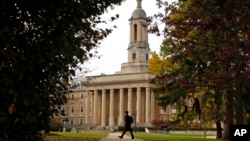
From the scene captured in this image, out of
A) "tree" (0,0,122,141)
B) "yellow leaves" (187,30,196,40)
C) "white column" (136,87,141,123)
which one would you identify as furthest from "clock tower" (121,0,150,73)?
"tree" (0,0,122,141)

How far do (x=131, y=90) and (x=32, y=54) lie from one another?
96971 millimetres

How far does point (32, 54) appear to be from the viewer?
29.4 ft

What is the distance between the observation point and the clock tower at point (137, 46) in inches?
4284

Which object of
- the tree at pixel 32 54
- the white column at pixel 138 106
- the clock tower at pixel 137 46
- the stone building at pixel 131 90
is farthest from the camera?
the clock tower at pixel 137 46

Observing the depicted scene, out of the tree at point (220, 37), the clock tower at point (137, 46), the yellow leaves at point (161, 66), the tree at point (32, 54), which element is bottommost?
the tree at point (32, 54)

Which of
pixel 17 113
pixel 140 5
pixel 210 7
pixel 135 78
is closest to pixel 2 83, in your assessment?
pixel 17 113

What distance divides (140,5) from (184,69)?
85867mm

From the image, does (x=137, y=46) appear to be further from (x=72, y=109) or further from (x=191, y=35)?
(x=191, y=35)

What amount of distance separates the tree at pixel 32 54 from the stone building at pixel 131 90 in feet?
305

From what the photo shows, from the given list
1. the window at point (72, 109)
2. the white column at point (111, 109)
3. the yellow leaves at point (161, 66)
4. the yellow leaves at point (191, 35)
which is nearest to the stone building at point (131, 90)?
the white column at point (111, 109)

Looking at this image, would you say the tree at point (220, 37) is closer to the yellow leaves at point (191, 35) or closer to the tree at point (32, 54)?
the yellow leaves at point (191, 35)

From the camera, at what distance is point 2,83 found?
27.8 ft

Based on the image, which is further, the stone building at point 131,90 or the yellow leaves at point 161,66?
the stone building at point 131,90

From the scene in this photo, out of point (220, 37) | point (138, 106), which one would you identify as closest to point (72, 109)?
point (138, 106)
